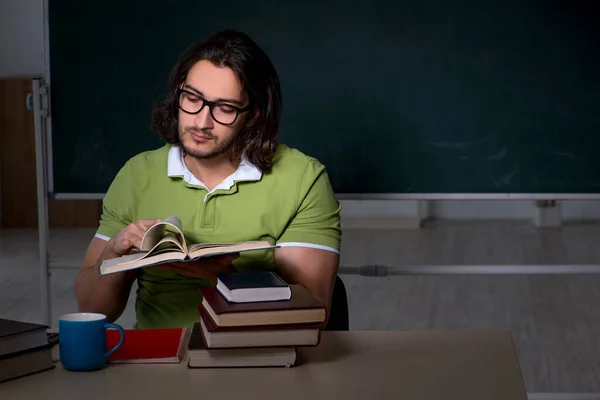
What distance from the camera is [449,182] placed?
3.00 m

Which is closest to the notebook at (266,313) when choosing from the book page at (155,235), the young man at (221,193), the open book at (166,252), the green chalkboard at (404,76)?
the open book at (166,252)

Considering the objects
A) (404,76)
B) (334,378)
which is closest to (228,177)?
(334,378)

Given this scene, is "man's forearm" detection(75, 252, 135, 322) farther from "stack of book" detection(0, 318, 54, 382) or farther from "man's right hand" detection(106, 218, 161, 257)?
"stack of book" detection(0, 318, 54, 382)

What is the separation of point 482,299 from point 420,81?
2.46 meters

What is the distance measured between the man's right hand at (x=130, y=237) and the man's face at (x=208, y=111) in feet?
1.12

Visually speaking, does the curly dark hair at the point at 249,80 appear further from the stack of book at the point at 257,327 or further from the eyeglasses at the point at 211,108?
the stack of book at the point at 257,327

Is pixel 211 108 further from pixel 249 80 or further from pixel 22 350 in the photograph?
pixel 22 350

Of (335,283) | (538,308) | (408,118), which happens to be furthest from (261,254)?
(538,308)

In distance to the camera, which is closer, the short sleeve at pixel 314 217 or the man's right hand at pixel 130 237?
the man's right hand at pixel 130 237

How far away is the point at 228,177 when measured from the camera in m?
2.09

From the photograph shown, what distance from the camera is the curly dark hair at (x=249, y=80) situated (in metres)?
2.08

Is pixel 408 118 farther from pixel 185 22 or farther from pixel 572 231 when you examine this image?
pixel 572 231

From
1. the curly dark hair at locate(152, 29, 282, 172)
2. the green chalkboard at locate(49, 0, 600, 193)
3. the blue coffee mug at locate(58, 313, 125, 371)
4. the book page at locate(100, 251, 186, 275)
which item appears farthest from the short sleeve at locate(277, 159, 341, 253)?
the green chalkboard at locate(49, 0, 600, 193)

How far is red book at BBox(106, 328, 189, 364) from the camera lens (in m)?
1.52
